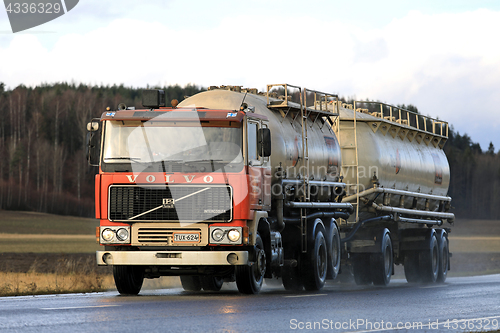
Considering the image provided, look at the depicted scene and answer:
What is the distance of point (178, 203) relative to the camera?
13.2 metres

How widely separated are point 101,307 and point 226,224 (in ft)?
9.58

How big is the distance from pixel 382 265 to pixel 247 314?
10.9m

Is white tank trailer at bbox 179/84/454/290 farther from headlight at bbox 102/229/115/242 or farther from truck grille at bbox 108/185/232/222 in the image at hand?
headlight at bbox 102/229/115/242

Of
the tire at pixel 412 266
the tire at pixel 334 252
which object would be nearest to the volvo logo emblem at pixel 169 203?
the tire at pixel 334 252

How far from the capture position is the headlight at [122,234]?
13.4m

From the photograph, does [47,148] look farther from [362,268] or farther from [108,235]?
[108,235]

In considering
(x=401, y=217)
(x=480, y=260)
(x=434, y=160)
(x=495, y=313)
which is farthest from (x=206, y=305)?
(x=480, y=260)

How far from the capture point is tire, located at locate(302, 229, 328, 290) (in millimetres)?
16859

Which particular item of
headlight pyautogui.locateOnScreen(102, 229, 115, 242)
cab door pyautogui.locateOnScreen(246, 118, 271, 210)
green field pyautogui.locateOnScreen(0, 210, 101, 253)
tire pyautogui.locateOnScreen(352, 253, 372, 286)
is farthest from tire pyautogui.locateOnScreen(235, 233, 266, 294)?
green field pyautogui.locateOnScreen(0, 210, 101, 253)

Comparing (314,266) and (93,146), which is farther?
(314,266)

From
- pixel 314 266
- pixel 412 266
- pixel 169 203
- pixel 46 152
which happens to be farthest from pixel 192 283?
pixel 46 152

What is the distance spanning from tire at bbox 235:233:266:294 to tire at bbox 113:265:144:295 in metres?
1.82

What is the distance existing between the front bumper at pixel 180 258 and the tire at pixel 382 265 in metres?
8.20

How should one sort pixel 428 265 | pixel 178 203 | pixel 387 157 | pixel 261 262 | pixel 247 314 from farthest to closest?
pixel 428 265
pixel 387 157
pixel 261 262
pixel 178 203
pixel 247 314
